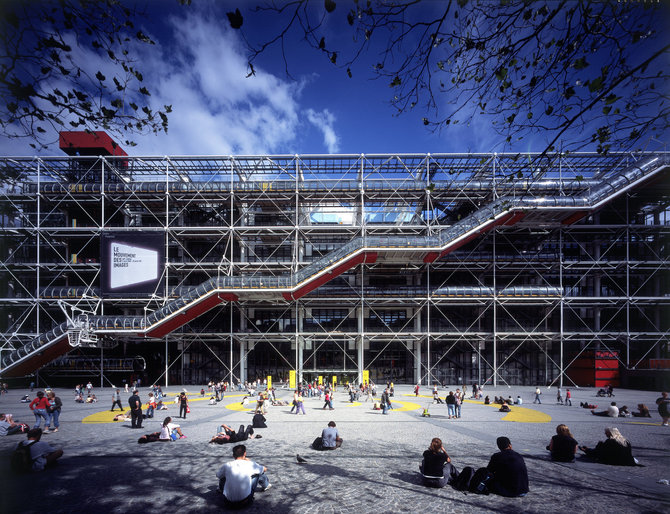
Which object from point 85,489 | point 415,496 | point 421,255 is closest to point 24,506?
point 85,489

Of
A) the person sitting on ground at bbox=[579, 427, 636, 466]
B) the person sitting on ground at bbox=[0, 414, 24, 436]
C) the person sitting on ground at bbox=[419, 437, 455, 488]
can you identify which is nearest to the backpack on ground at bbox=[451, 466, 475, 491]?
the person sitting on ground at bbox=[419, 437, 455, 488]

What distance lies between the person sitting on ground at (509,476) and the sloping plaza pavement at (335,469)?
0.14m

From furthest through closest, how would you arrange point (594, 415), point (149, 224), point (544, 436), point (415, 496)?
point (149, 224), point (594, 415), point (544, 436), point (415, 496)

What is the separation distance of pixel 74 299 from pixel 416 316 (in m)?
24.0

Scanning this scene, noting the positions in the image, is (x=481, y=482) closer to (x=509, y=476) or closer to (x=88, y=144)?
(x=509, y=476)

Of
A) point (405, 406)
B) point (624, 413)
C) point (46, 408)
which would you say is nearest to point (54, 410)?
point (46, 408)

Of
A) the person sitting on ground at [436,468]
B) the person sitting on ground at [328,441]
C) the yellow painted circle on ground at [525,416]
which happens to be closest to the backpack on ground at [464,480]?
the person sitting on ground at [436,468]

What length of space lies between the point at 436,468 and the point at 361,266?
19316 mm

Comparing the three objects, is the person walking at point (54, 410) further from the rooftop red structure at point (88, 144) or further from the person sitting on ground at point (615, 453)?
the rooftop red structure at point (88, 144)

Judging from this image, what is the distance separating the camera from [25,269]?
2400cm

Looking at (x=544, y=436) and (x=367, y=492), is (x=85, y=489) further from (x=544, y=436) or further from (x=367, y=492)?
(x=544, y=436)

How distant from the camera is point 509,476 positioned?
5.35 m

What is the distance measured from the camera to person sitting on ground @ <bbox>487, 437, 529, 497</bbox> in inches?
209

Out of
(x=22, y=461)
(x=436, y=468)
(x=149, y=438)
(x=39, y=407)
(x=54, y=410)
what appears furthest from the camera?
(x=54, y=410)
